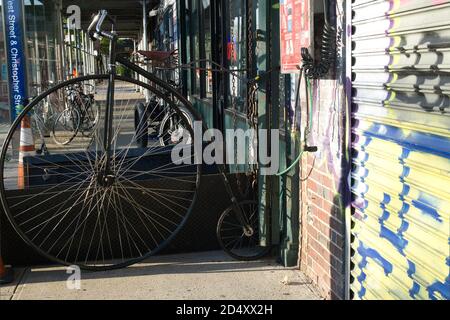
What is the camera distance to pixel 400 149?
98.3 inches

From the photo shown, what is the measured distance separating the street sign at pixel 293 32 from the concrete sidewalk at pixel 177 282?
1.39 meters

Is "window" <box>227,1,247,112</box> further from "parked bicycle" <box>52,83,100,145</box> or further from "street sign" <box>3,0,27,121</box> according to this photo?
"parked bicycle" <box>52,83,100,145</box>

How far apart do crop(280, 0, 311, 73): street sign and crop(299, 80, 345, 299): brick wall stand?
22 centimetres

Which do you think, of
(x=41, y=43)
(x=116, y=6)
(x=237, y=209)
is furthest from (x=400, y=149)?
(x=116, y=6)

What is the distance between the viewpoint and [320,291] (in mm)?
3672

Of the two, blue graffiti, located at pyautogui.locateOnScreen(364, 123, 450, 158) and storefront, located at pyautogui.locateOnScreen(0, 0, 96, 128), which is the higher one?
storefront, located at pyautogui.locateOnScreen(0, 0, 96, 128)

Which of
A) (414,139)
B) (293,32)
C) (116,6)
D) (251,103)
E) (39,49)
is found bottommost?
(414,139)

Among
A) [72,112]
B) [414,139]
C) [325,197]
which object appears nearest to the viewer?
[414,139]

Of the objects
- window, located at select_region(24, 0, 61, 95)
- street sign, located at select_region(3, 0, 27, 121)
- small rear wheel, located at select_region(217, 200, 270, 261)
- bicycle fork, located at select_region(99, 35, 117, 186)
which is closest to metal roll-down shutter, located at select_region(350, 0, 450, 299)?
small rear wheel, located at select_region(217, 200, 270, 261)

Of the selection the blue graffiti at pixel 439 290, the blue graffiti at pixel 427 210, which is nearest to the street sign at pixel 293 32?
the blue graffiti at pixel 427 210

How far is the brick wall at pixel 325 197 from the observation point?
10.8 feet

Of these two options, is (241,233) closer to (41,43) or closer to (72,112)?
(72,112)

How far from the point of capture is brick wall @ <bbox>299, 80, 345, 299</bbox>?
10.8ft

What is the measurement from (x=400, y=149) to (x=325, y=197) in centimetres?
106
